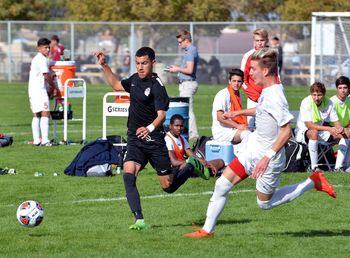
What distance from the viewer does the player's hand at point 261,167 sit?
390 inches

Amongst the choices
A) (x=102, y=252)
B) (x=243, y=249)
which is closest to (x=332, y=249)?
(x=243, y=249)

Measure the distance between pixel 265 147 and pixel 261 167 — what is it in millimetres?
360

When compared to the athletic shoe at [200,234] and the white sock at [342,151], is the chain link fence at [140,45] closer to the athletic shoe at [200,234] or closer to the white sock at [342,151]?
the white sock at [342,151]

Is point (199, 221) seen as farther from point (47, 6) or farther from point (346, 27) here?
point (47, 6)

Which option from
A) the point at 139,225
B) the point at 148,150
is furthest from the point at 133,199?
the point at 148,150

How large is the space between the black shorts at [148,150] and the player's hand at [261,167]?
5.91 ft

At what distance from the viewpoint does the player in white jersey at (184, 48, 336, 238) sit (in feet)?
32.8

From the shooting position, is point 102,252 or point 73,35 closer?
point 102,252

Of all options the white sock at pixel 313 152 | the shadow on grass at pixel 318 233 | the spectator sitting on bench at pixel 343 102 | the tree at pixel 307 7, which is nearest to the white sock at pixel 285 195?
the shadow on grass at pixel 318 233

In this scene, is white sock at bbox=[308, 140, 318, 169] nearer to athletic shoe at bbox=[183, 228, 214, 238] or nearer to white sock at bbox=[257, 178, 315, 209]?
white sock at bbox=[257, 178, 315, 209]

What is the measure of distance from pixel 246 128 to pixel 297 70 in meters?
29.6

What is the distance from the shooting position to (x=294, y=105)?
32750 mm

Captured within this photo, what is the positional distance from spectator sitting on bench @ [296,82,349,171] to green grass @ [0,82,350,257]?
0.72 m

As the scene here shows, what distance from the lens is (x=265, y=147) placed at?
10.2 meters
